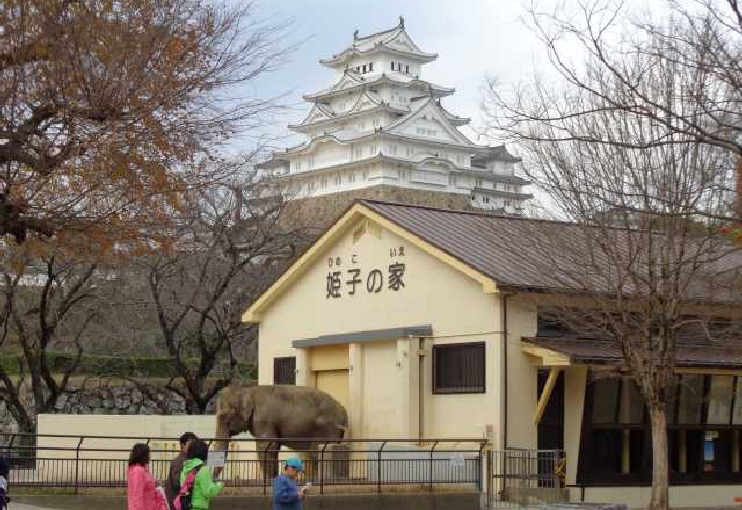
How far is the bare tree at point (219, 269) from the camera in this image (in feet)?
125

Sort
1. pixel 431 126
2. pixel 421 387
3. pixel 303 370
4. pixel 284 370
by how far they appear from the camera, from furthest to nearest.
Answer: pixel 431 126 → pixel 284 370 → pixel 303 370 → pixel 421 387

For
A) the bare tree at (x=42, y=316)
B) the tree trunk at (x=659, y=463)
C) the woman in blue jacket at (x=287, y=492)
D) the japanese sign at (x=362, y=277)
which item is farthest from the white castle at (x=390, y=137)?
the woman in blue jacket at (x=287, y=492)

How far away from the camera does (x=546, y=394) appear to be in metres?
27.1

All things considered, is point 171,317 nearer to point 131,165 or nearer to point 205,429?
point 205,429

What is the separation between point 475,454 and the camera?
2661 cm

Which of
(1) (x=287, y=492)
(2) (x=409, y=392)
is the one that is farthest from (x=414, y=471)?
(1) (x=287, y=492)

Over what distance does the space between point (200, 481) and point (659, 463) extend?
13198mm

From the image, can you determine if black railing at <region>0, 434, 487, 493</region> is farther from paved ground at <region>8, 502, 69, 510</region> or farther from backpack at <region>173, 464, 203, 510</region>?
backpack at <region>173, 464, 203, 510</region>

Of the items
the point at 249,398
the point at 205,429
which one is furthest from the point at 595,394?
the point at 205,429

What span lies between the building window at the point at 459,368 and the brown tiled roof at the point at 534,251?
1883mm

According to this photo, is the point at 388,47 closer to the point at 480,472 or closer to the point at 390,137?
the point at 390,137

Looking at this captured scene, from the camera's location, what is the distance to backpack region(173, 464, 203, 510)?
533 inches

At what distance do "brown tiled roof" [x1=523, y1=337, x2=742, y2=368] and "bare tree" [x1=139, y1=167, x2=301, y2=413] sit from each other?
42.0 feet

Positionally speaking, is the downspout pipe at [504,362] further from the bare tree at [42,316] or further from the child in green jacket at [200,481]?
the child in green jacket at [200,481]
